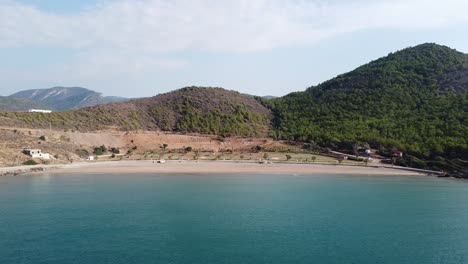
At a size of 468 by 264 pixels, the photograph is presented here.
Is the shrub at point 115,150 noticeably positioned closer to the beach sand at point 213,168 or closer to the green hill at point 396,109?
the beach sand at point 213,168

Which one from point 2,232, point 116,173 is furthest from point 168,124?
point 2,232

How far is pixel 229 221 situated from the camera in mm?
37781

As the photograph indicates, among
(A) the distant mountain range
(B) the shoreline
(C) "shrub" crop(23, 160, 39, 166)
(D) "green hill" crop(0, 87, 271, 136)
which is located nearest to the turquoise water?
(B) the shoreline

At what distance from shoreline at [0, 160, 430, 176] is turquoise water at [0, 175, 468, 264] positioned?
9499mm

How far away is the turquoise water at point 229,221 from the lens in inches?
1153

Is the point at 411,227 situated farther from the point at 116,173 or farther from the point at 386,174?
the point at 116,173

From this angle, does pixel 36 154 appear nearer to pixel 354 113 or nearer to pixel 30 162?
pixel 30 162

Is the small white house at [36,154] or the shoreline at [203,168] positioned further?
the small white house at [36,154]

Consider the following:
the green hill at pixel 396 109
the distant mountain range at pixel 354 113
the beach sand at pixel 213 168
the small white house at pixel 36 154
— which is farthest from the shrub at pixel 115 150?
the green hill at pixel 396 109

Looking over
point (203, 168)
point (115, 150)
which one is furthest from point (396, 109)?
point (115, 150)

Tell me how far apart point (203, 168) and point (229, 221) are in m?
35.3

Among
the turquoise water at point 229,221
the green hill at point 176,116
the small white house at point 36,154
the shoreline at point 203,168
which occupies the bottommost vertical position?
the turquoise water at point 229,221

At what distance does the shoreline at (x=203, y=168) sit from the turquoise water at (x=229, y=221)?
31.2ft

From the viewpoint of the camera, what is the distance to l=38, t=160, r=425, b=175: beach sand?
69.8 meters
